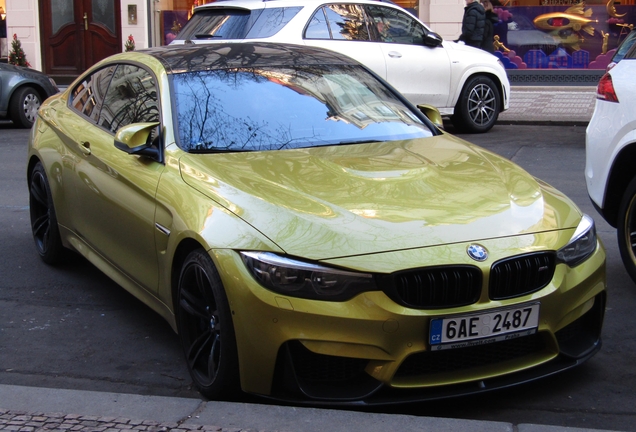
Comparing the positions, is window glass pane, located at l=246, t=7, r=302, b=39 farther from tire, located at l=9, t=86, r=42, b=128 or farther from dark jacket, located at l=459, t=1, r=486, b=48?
dark jacket, located at l=459, t=1, r=486, b=48

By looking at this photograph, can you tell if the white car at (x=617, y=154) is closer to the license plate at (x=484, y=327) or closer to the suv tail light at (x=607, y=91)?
the suv tail light at (x=607, y=91)

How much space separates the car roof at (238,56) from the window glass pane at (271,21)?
5821mm

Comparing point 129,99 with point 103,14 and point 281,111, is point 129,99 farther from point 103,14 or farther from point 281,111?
point 103,14

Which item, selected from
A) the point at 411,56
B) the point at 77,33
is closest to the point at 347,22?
the point at 411,56

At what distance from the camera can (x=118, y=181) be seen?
486 cm

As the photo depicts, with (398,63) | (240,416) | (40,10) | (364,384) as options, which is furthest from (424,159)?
(40,10)

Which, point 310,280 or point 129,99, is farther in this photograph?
point 129,99

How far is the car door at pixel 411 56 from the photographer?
12.2 metres

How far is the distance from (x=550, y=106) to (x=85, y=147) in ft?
38.7

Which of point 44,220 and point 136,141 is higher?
point 136,141

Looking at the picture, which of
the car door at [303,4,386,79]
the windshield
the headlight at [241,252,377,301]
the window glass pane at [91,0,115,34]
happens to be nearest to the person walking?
the car door at [303,4,386,79]

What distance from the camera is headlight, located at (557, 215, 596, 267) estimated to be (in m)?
3.89

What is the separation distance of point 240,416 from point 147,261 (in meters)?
1.32

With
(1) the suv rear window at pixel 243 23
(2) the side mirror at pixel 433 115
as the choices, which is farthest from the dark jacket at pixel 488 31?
(2) the side mirror at pixel 433 115
